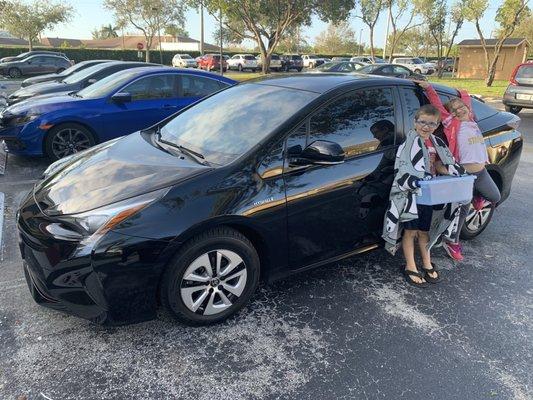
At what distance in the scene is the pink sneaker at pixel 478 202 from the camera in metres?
4.12

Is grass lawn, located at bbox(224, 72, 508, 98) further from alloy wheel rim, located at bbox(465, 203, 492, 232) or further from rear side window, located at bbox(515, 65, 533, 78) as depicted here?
alloy wheel rim, located at bbox(465, 203, 492, 232)

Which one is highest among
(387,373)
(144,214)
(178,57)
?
(178,57)

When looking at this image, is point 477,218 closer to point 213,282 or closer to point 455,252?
point 455,252

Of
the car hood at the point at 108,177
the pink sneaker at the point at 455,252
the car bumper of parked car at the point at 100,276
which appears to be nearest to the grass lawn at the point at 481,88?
the pink sneaker at the point at 455,252

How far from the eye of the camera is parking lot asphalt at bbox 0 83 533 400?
241 centimetres

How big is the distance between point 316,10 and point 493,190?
25.7m

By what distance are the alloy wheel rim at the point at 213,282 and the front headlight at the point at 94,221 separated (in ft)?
1.58

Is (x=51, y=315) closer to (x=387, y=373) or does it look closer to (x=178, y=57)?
(x=387, y=373)

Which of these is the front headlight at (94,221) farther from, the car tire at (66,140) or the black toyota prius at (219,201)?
the car tire at (66,140)

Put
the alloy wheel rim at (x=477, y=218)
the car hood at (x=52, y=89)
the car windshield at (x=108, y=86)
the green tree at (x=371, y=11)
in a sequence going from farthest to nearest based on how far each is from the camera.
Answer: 1. the green tree at (x=371, y=11)
2. the car hood at (x=52, y=89)
3. the car windshield at (x=108, y=86)
4. the alloy wheel rim at (x=477, y=218)

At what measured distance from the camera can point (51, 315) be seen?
2.96 m

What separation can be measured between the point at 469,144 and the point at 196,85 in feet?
16.5

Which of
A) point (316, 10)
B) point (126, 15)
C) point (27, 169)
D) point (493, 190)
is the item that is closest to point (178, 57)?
point (126, 15)

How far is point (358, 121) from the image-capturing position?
3336 mm
